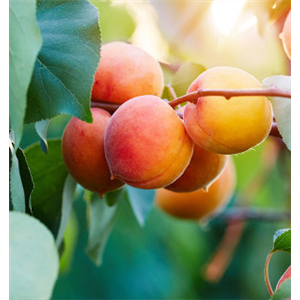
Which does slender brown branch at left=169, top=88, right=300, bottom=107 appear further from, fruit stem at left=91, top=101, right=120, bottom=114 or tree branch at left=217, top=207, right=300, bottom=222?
tree branch at left=217, top=207, right=300, bottom=222

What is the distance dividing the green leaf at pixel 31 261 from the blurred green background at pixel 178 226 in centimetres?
30

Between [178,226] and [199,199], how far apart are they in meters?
1.57

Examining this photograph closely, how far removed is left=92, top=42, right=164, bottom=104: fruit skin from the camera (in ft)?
2.36

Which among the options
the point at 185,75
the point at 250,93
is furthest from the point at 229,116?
the point at 185,75

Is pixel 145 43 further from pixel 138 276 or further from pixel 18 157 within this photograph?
pixel 138 276

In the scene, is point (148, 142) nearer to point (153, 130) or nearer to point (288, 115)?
point (153, 130)

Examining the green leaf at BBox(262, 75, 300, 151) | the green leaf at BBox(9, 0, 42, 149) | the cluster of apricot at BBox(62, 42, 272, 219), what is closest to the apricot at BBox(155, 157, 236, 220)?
the cluster of apricot at BBox(62, 42, 272, 219)

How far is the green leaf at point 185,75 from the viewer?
839mm

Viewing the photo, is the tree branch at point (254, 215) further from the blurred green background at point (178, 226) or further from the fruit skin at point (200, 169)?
the fruit skin at point (200, 169)

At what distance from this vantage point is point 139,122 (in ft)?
1.98

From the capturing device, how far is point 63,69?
60 centimetres

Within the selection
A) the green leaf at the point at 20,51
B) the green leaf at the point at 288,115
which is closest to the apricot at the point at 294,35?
the green leaf at the point at 288,115

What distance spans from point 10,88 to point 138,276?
2.15 meters
